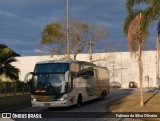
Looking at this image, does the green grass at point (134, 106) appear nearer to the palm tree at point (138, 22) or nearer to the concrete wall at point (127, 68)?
the palm tree at point (138, 22)

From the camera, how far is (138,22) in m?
25.0

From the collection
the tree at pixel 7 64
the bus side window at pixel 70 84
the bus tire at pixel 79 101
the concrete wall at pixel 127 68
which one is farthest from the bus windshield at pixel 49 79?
the concrete wall at pixel 127 68

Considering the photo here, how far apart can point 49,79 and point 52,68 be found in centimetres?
81

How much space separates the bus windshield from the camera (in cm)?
2506

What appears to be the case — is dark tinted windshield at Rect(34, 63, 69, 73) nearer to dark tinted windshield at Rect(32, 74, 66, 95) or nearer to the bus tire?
dark tinted windshield at Rect(32, 74, 66, 95)

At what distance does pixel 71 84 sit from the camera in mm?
25734

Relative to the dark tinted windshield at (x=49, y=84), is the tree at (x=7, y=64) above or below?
above

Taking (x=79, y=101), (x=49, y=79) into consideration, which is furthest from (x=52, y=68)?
(x=79, y=101)

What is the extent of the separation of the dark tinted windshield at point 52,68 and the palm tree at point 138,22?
14.0 feet

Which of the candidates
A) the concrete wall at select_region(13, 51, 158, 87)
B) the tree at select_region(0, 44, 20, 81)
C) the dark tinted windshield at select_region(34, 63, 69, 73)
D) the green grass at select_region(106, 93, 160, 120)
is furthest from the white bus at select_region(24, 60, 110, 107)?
the concrete wall at select_region(13, 51, 158, 87)

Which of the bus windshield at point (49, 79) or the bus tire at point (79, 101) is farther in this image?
the bus tire at point (79, 101)

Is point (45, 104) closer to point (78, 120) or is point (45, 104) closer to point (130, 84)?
point (78, 120)

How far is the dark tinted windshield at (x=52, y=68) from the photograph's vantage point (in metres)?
25.6

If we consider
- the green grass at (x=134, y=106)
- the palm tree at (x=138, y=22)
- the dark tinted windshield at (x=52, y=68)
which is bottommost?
the green grass at (x=134, y=106)
